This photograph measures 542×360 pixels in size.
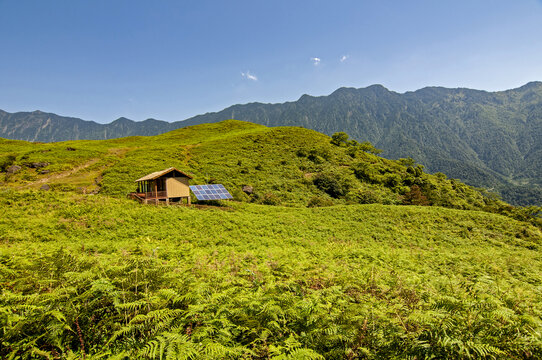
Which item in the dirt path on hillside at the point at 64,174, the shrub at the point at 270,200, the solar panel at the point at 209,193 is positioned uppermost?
the dirt path on hillside at the point at 64,174

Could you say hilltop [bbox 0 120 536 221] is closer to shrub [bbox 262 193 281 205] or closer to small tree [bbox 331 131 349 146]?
shrub [bbox 262 193 281 205]

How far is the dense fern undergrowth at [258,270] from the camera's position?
11.6 feet

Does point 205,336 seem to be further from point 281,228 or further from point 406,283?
point 281,228

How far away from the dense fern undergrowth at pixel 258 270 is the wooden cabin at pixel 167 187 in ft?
10.9

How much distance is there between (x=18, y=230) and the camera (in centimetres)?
1358

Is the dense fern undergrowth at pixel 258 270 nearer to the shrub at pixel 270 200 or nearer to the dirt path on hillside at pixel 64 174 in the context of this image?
the shrub at pixel 270 200

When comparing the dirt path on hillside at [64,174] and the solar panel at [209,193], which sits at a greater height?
the dirt path on hillside at [64,174]

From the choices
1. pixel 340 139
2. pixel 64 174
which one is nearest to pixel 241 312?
pixel 64 174

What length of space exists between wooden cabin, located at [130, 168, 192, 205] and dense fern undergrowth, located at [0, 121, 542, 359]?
10.9 ft

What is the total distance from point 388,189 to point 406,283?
42.3m

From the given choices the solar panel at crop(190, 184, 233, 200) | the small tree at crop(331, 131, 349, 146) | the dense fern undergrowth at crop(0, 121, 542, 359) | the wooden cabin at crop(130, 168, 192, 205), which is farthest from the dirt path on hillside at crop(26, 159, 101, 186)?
the small tree at crop(331, 131, 349, 146)

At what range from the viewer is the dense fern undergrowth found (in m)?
3.54

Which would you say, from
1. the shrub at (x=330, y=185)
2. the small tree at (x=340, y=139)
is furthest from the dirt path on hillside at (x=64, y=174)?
the small tree at (x=340, y=139)

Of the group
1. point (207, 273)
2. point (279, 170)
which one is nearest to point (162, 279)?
point (207, 273)
